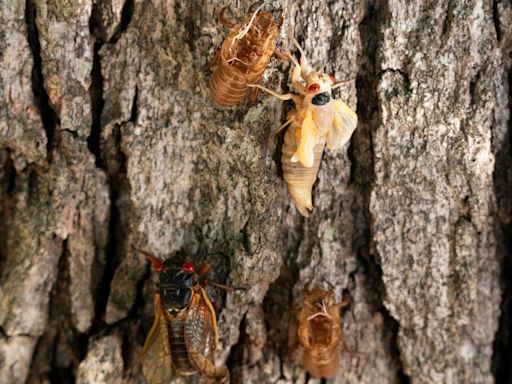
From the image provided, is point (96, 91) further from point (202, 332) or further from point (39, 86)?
point (202, 332)

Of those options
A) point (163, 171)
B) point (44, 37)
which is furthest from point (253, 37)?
point (44, 37)

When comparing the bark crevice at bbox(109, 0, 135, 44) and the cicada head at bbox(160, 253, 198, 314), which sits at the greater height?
the bark crevice at bbox(109, 0, 135, 44)

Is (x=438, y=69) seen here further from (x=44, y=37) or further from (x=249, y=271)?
(x=44, y=37)

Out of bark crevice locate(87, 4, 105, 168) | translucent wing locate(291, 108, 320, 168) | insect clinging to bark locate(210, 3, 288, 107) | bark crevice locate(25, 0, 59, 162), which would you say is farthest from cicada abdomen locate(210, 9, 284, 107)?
bark crevice locate(25, 0, 59, 162)

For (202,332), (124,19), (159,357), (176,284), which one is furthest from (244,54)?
(159,357)

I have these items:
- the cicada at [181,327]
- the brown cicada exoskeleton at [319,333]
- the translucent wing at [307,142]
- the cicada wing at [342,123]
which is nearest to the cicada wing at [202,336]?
the cicada at [181,327]

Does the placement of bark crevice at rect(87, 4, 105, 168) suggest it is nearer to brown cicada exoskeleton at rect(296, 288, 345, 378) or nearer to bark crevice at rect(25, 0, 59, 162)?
bark crevice at rect(25, 0, 59, 162)
